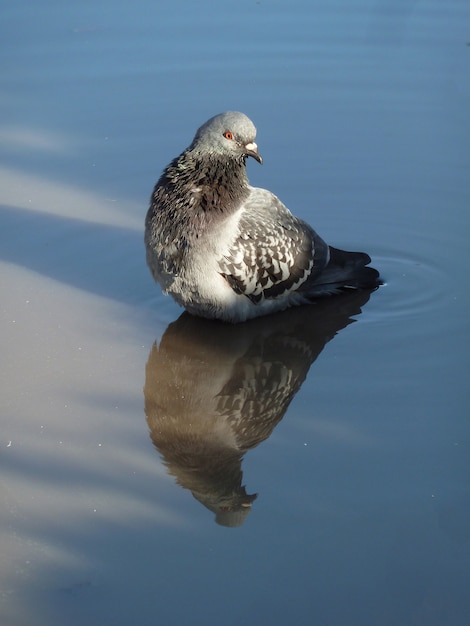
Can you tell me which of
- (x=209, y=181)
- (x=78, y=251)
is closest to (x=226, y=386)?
(x=209, y=181)

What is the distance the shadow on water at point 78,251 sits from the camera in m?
5.64

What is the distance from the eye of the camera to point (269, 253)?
5309 mm

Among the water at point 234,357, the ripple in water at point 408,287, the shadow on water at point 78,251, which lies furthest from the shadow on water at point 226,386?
the shadow on water at point 78,251

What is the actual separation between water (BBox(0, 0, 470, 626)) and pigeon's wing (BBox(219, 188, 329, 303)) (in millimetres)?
219

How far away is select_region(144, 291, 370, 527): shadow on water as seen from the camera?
13.8 feet

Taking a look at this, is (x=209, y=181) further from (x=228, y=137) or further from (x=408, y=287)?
(x=408, y=287)

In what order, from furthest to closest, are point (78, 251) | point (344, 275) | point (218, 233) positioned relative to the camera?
point (78, 251), point (344, 275), point (218, 233)

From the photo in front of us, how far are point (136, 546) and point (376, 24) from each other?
20.6ft

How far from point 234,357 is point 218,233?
61 centimetres

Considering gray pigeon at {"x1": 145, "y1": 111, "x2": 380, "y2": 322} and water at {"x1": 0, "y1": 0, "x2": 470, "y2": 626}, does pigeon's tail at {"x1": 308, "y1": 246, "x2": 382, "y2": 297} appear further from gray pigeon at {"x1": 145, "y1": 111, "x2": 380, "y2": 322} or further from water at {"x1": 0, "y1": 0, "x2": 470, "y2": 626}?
gray pigeon at {"x1": 145, "y1": 111, "x2": 380, "y2": 322}

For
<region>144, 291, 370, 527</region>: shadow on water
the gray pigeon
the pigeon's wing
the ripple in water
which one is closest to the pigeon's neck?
the gray pigeon

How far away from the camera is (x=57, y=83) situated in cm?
795

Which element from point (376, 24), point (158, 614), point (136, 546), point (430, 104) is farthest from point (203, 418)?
point (376, 24)

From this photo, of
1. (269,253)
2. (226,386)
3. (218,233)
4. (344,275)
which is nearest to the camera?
(226,386)
